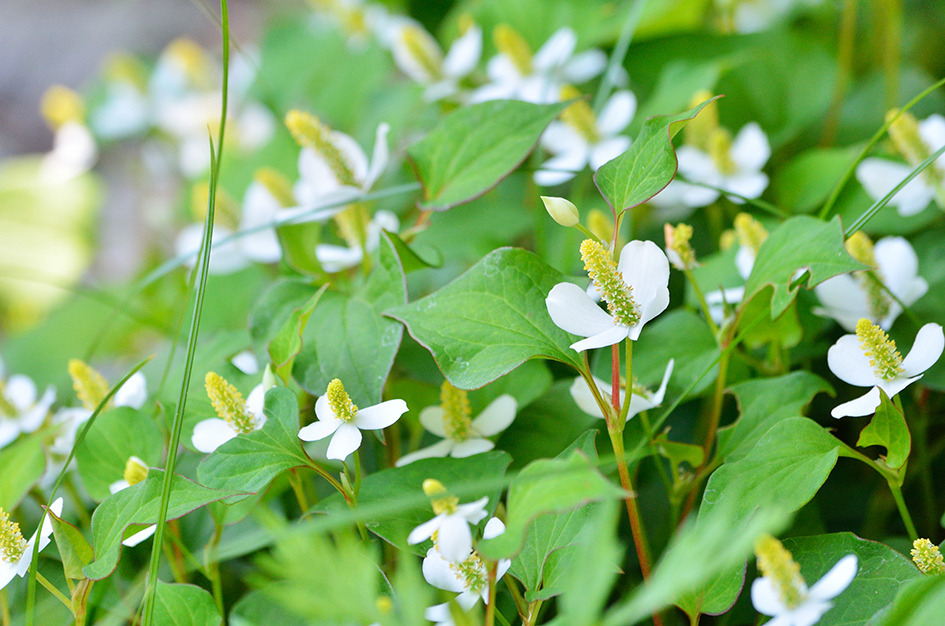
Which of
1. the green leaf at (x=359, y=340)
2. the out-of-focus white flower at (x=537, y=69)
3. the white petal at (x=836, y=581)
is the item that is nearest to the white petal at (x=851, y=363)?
the white petal at (x=836, y=581)

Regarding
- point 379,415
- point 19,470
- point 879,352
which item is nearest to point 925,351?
point 879,352

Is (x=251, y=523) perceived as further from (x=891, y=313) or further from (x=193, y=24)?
(x=193, y=24)

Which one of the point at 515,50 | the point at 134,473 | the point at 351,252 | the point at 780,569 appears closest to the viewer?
the point at 780,569

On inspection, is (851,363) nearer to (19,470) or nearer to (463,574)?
(463,574)

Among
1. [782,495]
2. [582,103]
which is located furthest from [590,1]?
[782,495]

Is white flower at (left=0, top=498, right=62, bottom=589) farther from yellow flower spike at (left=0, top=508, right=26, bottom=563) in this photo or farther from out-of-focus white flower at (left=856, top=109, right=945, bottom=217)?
out-of-focus white flower at (left=856, top=109, right=945, bottom=217)

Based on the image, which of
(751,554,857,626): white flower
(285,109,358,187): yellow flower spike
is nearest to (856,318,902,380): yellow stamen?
(751,554,857,626): white flower
